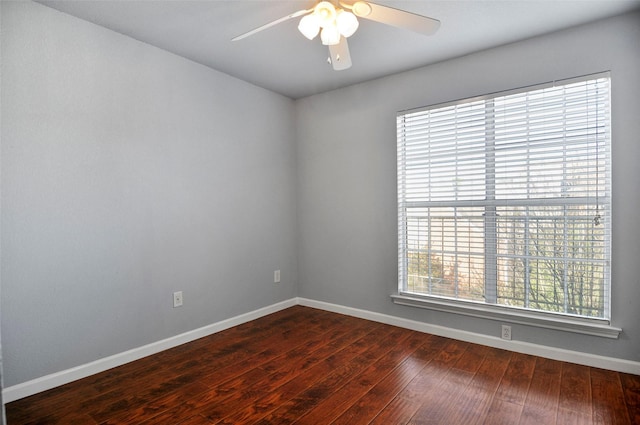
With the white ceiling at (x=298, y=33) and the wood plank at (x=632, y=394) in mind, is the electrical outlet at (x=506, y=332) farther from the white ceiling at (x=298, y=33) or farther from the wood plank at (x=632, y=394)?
the white ceiling at (x=298, y=33)

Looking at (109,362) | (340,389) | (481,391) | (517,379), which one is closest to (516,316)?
(517,379)

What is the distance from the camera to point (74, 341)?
226 centimetres

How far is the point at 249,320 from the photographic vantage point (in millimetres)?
3414

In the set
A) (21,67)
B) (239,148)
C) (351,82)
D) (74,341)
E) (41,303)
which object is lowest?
(74,341)

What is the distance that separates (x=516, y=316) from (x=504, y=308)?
0.32ft

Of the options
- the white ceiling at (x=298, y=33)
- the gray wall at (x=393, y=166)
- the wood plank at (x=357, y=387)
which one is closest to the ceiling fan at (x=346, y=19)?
the white ceiling at (x=298, y=33)

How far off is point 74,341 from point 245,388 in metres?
1.16

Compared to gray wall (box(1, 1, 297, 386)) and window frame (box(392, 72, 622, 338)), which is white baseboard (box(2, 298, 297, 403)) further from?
window frame (box(392, 72, 622, 338))

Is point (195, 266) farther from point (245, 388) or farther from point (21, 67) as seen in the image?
point (21, 67)

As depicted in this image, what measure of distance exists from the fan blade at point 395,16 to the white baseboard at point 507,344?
2.30m

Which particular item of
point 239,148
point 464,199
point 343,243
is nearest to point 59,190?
point 239,148

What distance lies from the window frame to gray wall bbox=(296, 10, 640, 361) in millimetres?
52

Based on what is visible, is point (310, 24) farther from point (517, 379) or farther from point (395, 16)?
point (517, 379)

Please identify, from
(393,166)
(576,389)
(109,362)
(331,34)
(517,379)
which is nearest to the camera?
(331,34)
